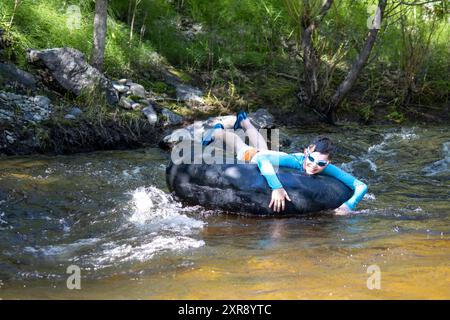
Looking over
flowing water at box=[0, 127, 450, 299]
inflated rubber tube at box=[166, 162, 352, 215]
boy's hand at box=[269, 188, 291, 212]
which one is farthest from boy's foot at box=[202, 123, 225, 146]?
boy's hand at box=[269, 188, 291, 212]

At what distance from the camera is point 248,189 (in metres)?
5.09

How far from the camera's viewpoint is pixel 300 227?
187 inches

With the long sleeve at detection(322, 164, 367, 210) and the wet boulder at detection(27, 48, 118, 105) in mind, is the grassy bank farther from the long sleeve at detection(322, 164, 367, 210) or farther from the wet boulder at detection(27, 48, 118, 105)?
the long sleeve at detection(322, 164, 367, 210)

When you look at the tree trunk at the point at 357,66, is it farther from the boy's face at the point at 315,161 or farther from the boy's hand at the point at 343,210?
the boy's hand at the point at 343,210

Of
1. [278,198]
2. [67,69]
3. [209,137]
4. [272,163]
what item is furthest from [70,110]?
[278,198]

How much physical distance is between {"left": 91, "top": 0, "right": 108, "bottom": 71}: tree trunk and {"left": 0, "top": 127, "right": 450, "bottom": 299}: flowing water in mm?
2175

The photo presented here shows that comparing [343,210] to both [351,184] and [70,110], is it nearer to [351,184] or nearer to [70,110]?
[351,184]

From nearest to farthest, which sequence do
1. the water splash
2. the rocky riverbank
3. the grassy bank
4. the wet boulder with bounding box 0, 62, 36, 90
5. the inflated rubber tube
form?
1. the inflated rubber tube
2. the water splash
3. the rocky riverbank
4. the wet boulder with bounding box 0, 62, 36, 90
5. the grassy bank

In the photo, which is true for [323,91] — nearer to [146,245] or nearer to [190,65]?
[190,65]

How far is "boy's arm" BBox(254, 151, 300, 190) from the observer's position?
197 inches

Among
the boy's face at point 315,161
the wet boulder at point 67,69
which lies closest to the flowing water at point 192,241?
the boy's face at point 315,161

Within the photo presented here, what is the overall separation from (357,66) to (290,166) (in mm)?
4645

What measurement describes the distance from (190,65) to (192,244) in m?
6.53

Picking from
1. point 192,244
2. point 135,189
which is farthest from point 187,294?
point 135,189
